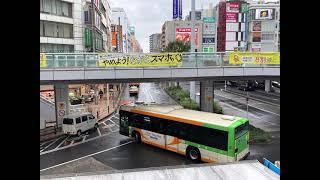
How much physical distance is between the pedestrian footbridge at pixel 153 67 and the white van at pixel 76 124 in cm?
295

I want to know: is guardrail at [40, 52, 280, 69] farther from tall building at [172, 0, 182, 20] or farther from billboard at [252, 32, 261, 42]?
billboard at [252, 32, 261, 42]

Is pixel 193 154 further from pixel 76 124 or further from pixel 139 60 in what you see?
pixel 76 124

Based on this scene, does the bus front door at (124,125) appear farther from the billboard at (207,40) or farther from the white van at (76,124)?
the billboard at (207,40)

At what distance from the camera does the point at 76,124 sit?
927 inches

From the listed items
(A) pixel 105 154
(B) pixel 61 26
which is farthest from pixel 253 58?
(B) pixel 61 26

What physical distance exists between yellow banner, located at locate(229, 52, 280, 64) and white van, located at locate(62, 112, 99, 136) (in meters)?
12.0

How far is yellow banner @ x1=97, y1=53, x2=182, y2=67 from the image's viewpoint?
70.7 ft

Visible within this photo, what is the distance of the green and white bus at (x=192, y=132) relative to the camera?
52.5 ft

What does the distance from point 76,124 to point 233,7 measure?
191 feet

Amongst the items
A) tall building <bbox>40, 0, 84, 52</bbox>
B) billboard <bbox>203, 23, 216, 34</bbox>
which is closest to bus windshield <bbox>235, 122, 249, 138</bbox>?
tall building <bbox>40, 0, 84, 52</bbox>

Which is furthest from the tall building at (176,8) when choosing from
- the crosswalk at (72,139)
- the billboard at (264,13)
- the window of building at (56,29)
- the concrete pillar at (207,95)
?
the crosswalk at (72,139)
